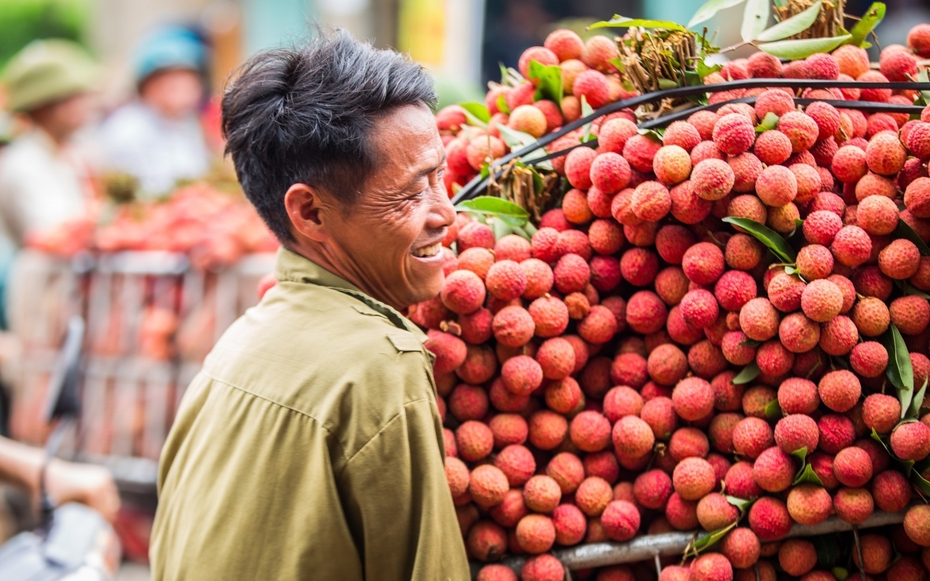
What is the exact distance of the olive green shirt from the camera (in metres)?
1.03

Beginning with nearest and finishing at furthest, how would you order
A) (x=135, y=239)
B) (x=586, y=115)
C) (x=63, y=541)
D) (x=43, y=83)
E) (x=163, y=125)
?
(x=586, y=115) → (x=63, y=541) → (x=135, y=239) → (x=43, y=83) → (x=163, y=125)

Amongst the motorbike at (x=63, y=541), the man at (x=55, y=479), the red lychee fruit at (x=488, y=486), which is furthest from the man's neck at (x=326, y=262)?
the man at (x=55, y=479)

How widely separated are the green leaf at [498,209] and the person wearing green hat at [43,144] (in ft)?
10.1

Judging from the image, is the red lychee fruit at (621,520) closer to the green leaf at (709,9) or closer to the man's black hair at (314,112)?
the man's black hair at (314,112)

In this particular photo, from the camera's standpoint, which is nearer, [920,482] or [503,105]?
[920,482]

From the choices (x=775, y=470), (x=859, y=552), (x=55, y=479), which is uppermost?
(x=775, y=470)

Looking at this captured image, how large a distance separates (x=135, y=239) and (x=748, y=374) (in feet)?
8.83

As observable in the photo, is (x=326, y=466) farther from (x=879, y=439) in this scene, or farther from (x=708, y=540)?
(x=879, y=439)

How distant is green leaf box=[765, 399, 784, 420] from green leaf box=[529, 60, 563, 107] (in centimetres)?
69

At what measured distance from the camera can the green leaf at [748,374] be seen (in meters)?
1.23

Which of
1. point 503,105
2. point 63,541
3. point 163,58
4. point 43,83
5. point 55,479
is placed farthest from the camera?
point 163,58

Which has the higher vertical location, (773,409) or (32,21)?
(773,409)

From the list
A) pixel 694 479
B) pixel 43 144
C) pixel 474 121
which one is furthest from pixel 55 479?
pixel 43 144

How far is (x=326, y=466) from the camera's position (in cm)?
102
